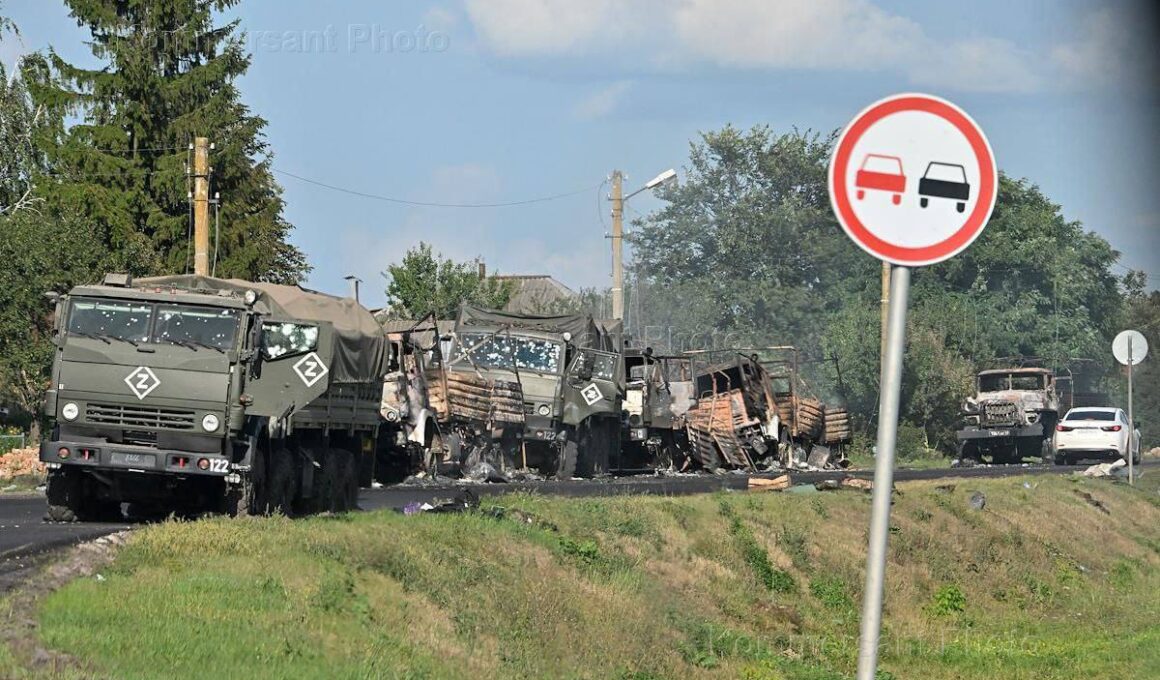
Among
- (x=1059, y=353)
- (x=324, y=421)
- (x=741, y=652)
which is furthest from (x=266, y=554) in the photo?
(x=1059, y=353)

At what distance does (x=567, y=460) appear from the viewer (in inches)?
1310

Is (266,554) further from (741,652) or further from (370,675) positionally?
(741,652)

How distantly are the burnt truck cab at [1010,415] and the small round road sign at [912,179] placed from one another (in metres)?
45.2

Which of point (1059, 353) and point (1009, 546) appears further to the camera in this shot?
point (1059, 353)

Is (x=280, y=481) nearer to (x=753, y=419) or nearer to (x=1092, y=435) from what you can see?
(x=753, y=419)

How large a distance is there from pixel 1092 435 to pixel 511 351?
19.8 metres

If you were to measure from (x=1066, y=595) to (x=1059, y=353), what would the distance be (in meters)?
53.8

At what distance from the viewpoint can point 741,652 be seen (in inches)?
524

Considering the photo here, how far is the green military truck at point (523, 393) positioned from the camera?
32375 mm

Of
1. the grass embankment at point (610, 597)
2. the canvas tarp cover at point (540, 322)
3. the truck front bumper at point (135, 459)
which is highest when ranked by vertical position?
the canvas tarp cover at point (540, 322)

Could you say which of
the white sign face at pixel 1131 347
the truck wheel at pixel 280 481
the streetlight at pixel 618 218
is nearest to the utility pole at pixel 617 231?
the streetlight at pixel 618 218

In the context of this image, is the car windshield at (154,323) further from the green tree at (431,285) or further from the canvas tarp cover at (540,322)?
the green tree at (431,285)

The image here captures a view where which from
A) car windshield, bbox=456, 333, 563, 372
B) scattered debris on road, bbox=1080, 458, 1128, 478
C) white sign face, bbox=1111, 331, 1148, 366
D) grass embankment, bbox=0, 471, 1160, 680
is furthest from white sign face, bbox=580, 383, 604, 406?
grass embankment, bbox=0, 471, 1160, 680

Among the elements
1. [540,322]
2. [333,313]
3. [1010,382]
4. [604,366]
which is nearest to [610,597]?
[333,313]
